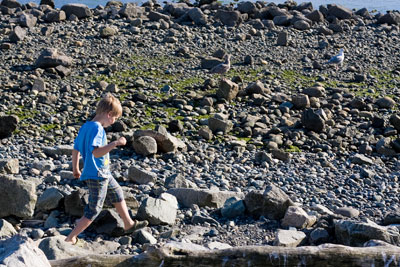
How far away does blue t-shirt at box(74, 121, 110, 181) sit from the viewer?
6.66 metres

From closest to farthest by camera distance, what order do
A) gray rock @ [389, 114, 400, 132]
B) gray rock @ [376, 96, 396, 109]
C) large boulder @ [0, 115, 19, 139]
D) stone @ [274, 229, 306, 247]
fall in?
stone @ [274, 229, 306, 247]
large boulder @ [0, 115, 19, 139]
gray rock @ [389, 114, 400, 132]
gray rock @ [376, 96, 396, 109]

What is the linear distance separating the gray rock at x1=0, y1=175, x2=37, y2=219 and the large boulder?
4.25 m

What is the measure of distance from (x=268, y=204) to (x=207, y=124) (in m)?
5.25

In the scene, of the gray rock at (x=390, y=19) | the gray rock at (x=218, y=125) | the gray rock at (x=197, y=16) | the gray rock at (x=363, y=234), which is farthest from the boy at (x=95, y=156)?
the gray rock at (x=390, y=19)

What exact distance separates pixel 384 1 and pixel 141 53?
23522 millimetres

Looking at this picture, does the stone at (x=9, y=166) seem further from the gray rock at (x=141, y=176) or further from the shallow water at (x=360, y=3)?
the shallow water at (x=360, y=3)

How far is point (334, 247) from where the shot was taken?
5.60 metres

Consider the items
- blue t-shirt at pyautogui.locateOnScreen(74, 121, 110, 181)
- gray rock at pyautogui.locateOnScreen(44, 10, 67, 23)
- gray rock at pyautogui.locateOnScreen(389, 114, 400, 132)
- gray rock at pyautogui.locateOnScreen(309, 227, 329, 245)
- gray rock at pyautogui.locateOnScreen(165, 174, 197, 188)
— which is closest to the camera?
blue t-shirt at pyautogui.locateOnScreen(74, 121, 110, 181)

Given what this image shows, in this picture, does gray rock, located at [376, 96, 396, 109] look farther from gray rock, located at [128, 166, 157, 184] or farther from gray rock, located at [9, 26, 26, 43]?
gray rock, located at [9, 26, 26, 43]

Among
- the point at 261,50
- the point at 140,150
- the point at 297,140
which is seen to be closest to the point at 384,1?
the point at 261,50

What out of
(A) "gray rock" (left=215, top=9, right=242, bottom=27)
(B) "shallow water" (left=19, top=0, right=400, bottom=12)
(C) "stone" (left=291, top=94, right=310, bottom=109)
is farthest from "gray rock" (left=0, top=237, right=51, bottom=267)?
(B) "shallow water" (left=19, top=0, right=400, bottom=12)

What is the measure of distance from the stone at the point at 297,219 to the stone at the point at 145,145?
12.0ft

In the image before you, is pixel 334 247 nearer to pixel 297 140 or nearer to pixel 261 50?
A: pixel 297 140

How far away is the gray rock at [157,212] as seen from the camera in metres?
7.67
